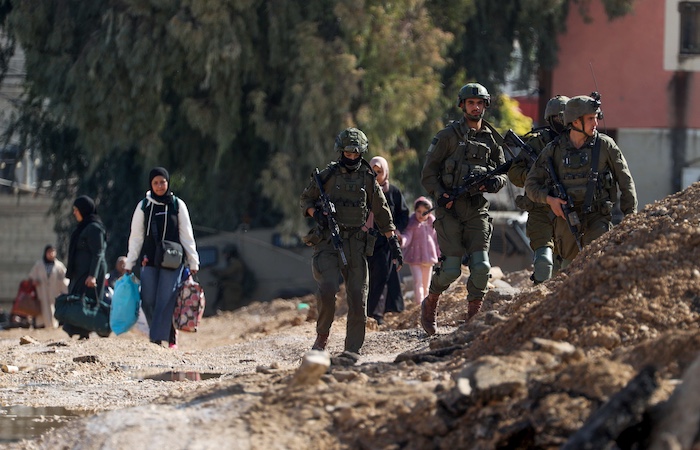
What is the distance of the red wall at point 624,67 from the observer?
25.3 metres

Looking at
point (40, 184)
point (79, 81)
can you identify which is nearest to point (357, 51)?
point (79, 81)

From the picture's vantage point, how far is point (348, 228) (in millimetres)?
8992

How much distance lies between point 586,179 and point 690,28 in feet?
56.9

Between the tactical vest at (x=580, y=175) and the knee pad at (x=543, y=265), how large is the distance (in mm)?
653

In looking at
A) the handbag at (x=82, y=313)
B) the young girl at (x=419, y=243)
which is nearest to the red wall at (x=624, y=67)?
the young girl at (x=419, y=243)

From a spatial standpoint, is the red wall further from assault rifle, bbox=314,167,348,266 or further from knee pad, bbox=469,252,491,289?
assault rifle, bbox=314,167,348,266

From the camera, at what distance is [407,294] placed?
1493 cm

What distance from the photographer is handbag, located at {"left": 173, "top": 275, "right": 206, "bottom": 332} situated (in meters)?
11.5

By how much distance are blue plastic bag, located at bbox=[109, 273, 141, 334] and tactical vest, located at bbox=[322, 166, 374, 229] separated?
326cm

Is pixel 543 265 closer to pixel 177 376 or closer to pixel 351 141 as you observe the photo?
pixel 351 141

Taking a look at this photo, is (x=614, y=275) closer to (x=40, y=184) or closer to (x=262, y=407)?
(x=262, y=407)

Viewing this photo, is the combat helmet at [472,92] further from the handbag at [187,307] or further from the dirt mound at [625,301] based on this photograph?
the handbag at [187,307]

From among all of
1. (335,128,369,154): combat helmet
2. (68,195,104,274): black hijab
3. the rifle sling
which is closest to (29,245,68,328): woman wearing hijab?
(68,195,104,274): black hijab

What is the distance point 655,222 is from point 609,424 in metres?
2.97
